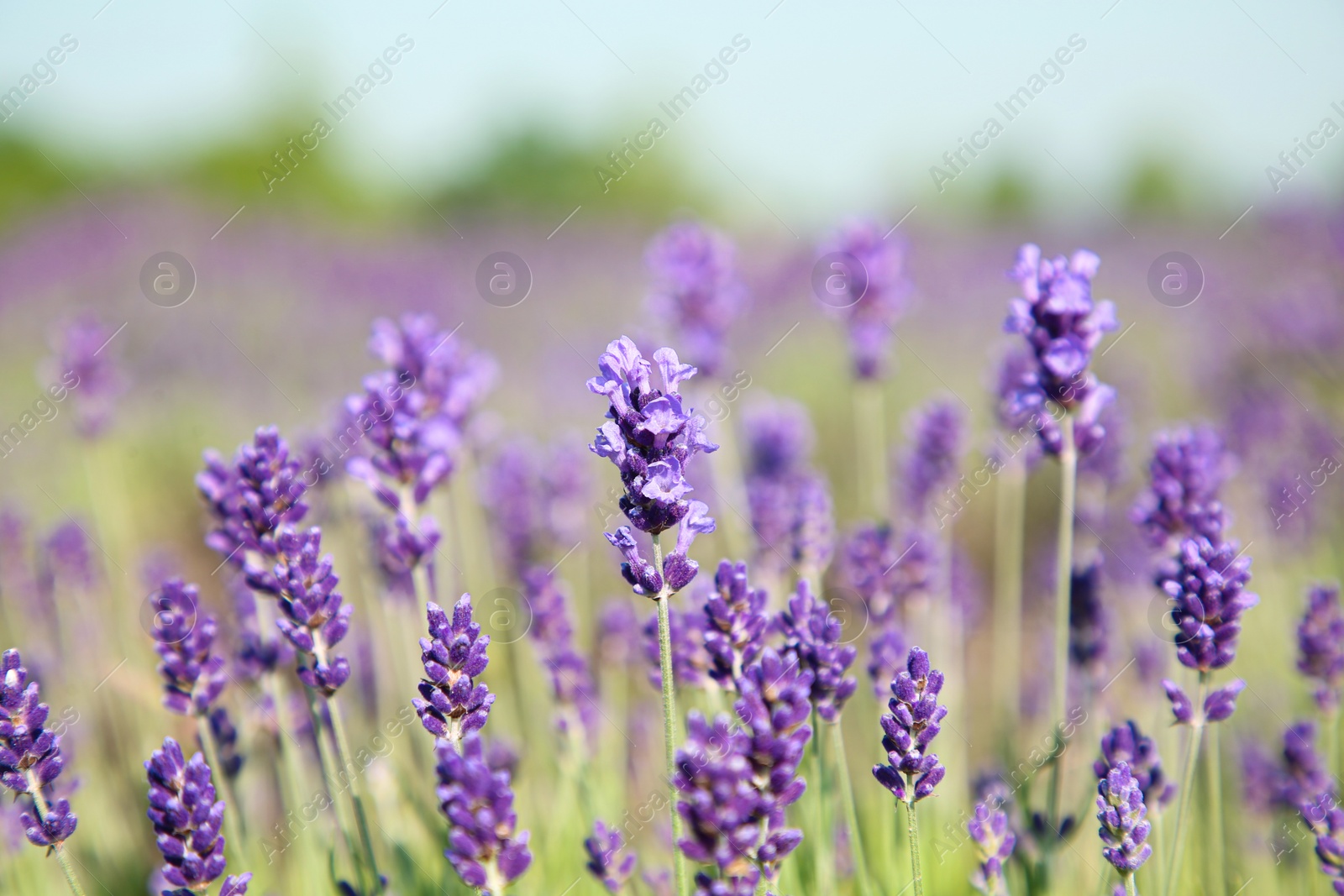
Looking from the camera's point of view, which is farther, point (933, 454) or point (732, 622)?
point (933, 454)

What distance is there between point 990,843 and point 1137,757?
424 mm

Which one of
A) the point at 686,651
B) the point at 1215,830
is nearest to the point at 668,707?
the point at 686,651

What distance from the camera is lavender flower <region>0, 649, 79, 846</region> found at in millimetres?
1541

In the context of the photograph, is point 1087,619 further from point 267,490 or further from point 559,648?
point 267,490

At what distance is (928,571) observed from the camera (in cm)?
278

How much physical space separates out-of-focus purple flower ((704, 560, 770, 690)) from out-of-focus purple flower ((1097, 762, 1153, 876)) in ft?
2.14

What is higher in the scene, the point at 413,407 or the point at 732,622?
the point at 413,407

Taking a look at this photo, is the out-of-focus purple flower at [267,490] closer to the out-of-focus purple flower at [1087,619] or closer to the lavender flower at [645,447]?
the lavender flower at [645,447]

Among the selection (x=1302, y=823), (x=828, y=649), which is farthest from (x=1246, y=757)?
(x=828, y=649)

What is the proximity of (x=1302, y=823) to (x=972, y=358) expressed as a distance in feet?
19.9

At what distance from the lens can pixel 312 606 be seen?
1.72 m

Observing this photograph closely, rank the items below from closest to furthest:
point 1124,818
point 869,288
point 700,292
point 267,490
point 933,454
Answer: point 1124,818, point 267,490, point 933,454, point 869,288, point 700,292

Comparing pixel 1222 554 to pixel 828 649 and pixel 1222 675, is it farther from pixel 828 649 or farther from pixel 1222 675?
pixel 1222 675

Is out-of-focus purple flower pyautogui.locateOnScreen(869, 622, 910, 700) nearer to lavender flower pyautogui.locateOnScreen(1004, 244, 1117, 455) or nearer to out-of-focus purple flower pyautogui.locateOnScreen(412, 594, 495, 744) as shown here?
lavender flower pyautogui.locateOnScreen(1004, 244, 1117, 455)
